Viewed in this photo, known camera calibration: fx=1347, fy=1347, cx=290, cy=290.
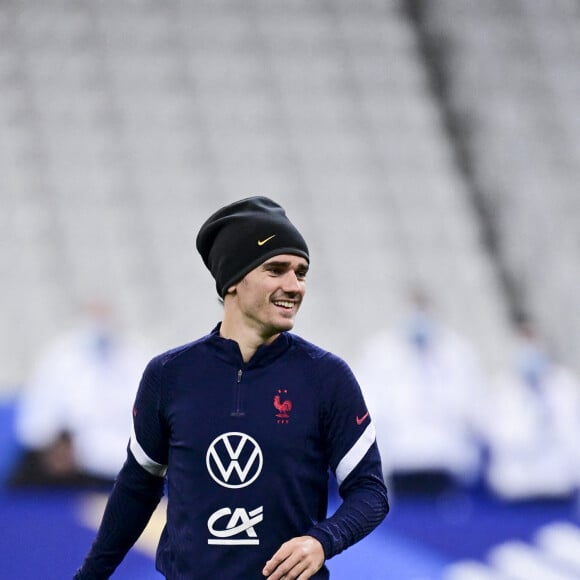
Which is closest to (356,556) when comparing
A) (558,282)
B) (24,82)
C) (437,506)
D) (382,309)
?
(437,506)

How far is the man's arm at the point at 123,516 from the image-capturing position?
276cm

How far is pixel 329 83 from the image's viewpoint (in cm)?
1085

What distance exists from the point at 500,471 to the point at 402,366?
84 centimetres

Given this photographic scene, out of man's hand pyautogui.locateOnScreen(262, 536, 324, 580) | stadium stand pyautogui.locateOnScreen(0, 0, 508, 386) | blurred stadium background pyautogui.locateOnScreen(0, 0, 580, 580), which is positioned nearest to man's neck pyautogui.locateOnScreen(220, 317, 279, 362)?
man's hand pyautogui.locateOnScreen(262, 536, 324, 580)

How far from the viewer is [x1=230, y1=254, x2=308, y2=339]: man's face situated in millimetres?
2592

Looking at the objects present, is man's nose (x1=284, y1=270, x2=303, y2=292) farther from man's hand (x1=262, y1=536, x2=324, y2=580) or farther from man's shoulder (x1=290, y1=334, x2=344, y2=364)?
man's hand (x1=262, y1=536, x2=324, y2=580)

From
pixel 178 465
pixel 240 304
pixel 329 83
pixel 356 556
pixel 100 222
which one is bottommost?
pixel 356 556

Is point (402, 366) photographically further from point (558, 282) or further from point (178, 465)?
Result: point (178, 465)

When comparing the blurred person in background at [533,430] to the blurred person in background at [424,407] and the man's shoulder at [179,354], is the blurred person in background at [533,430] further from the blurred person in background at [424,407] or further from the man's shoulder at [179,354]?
the man's shoulder at [179,354]

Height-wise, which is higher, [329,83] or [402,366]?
[329,83]

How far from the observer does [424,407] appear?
7.95 meters

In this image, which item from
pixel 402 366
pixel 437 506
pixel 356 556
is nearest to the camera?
pixel 356 556

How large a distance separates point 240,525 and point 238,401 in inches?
9.3

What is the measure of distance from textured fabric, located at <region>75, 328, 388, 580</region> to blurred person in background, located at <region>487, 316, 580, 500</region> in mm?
5395
